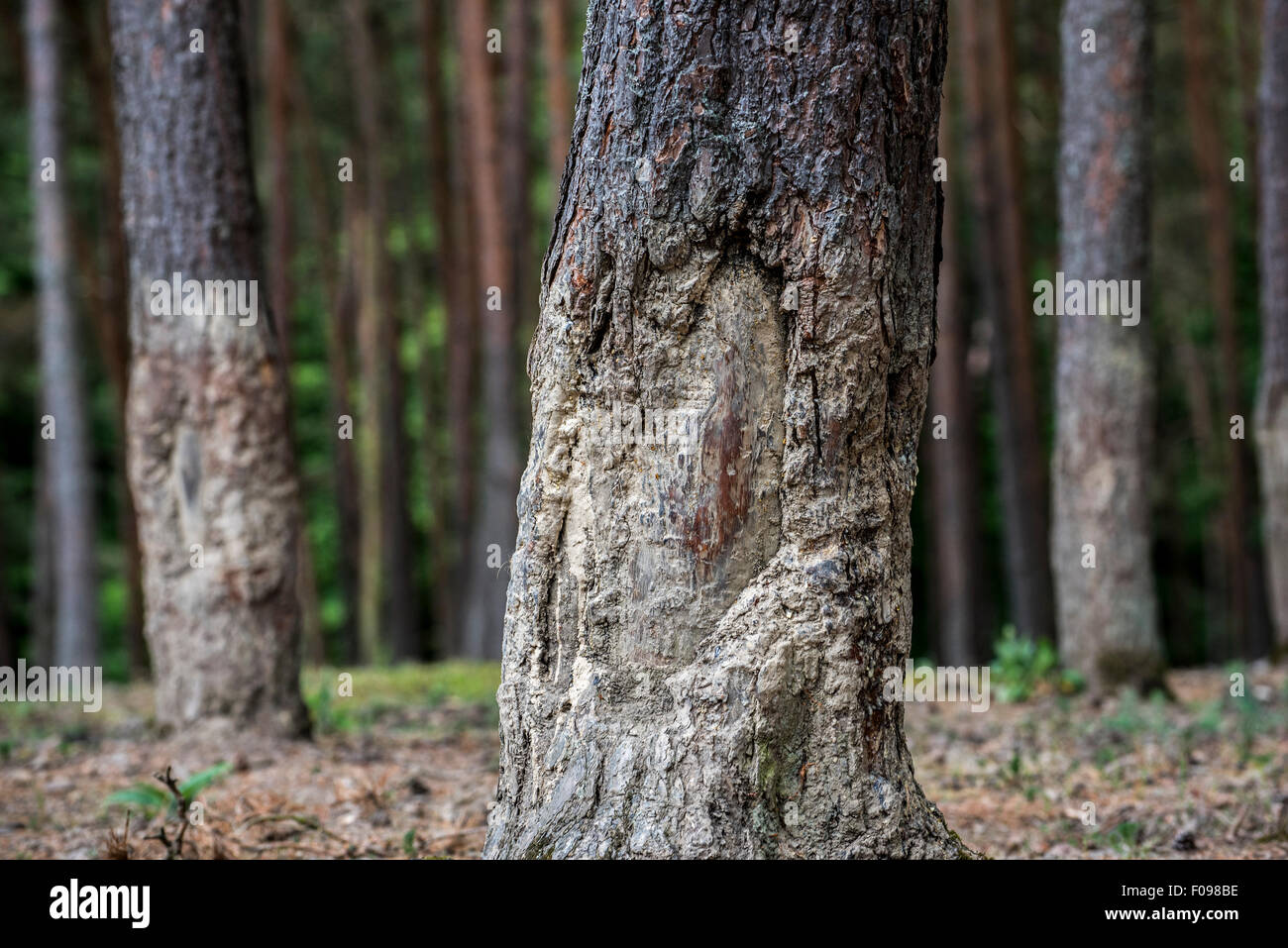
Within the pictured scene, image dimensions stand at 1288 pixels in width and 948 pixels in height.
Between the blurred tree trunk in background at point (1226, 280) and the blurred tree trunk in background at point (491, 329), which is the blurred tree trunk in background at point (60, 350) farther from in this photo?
the blurred tree trunk in background at point (1226, 280)

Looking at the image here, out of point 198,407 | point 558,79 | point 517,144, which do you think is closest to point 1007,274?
point 558,79

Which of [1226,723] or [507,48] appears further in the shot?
[507,48]

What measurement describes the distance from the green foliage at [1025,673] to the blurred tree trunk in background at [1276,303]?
89.9 inches

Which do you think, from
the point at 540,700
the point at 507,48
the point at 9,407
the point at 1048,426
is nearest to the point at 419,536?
the point at 9,407

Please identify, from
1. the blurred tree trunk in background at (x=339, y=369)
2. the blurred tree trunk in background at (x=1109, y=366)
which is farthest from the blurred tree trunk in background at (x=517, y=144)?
the blurred tree trunk in background at (x=1109, y=366)

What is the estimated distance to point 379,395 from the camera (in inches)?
733

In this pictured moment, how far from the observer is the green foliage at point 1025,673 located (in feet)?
30.3

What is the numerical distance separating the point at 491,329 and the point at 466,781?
8184 mm

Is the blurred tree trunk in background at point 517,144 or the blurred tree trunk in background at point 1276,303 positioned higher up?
the blurred tree trunk in background at point 517,144

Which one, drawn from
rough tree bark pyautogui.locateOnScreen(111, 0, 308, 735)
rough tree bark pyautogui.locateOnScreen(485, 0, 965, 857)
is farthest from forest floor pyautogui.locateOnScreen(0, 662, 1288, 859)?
rough tree bark pyautogui.locateOnScreen(485, 0, 965, 857)

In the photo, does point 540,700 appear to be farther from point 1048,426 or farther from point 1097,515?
point 1048,426

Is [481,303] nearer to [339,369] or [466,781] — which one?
[339,369]
